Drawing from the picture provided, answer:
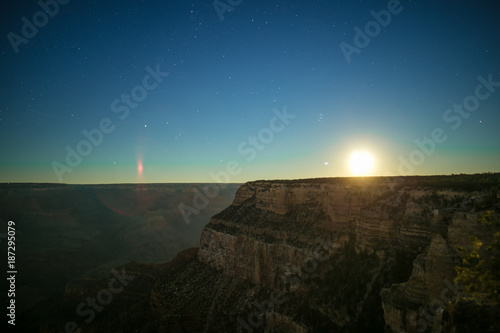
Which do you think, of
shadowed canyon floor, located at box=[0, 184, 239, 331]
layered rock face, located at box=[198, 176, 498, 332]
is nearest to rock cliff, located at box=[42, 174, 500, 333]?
layered rock face, located at box=[198, 176, 498, 332]

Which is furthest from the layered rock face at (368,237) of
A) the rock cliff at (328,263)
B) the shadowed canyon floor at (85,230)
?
the shadowed canyon floor at (85,230)

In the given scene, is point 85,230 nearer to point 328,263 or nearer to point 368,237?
point 328,263

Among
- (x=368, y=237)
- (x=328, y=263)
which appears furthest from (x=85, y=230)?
(x=368, y=237)

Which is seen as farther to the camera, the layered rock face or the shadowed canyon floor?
the shadowed canyon floor

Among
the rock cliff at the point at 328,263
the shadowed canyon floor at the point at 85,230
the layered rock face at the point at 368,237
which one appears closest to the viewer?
the layered rock face at the point at 368,237

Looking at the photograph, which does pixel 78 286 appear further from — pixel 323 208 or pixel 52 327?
pixel 323 208

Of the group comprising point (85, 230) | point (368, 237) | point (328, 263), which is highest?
point (368, 237)

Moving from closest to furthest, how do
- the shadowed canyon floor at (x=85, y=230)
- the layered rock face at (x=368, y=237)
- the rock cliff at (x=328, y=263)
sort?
the layered rock face at (x=368, y=237) → the rock cliff at (x=328, y=263) → the shadowed canyon floor at (x=85, y=230)

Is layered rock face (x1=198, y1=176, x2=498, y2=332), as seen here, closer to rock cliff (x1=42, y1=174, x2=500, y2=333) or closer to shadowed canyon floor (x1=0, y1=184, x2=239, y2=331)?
rock cliff (x1=42, y1=174, x2=500, y2=333)

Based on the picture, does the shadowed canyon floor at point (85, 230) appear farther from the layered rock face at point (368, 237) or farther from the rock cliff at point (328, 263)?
the layered rock face at point (368, 237)

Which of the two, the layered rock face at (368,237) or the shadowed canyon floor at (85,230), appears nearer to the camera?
the layered rock face at (368,237)

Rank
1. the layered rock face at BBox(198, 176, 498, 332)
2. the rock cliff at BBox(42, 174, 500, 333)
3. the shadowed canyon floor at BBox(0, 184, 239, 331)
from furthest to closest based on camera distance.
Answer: the shadowed canyon floor at BBox(0, 184, 239, 331) → the rock cliff at BBox(42, 174, 500, 333) → the layered rock face at BBox(198, 176, 498, 332)

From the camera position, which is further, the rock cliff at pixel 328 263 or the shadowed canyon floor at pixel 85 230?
the shadowed canyon floor at pixel 85 230
